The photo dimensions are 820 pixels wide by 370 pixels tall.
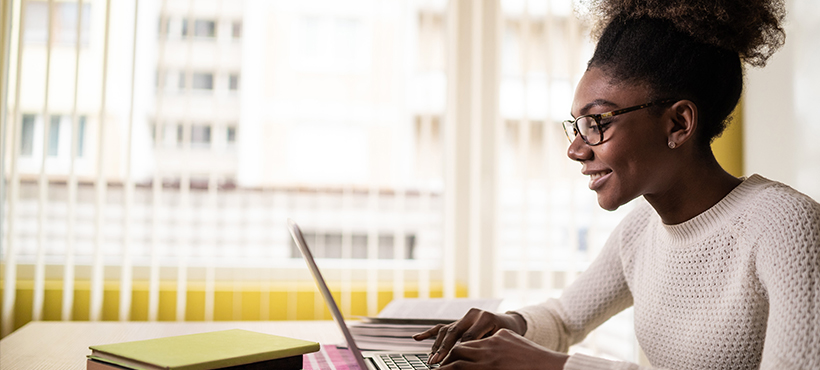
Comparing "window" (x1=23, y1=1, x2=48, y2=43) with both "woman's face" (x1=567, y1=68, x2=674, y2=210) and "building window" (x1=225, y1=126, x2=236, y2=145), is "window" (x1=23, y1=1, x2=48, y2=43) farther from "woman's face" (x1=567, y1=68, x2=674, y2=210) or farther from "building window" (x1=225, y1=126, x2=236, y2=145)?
"woman's face" (x1=567, y1=68, x2=674, y2=210)

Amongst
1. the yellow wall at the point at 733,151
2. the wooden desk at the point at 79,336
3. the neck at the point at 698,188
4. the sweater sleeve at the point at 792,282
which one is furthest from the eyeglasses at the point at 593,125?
the yellow wall at the point at 733,151

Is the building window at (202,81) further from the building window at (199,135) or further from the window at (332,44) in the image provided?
the window at (332,44)

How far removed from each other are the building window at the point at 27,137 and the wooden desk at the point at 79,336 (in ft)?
3.94

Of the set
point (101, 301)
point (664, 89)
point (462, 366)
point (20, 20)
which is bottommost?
point (101, 301)

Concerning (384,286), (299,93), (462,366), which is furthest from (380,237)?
(462,366)

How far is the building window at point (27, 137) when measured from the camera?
2.27 meters

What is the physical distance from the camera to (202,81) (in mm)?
2332

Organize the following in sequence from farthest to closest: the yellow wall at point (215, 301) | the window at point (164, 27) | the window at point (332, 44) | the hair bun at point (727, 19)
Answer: the window at point (332, 44), the window at point (164, 27), the yellow wall at point (215, 301), the hair bun at point (727, 19)

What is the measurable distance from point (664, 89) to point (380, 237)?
1684mm

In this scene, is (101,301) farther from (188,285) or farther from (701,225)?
(701,225)

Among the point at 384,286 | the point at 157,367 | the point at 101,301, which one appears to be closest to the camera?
the point at 157,367

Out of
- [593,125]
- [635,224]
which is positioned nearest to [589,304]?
[635,224]

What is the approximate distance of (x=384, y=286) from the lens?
7.91 feet

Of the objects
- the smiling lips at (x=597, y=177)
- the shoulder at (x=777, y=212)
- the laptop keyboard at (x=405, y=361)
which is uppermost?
the smiling lips at (x=597, y=177)
